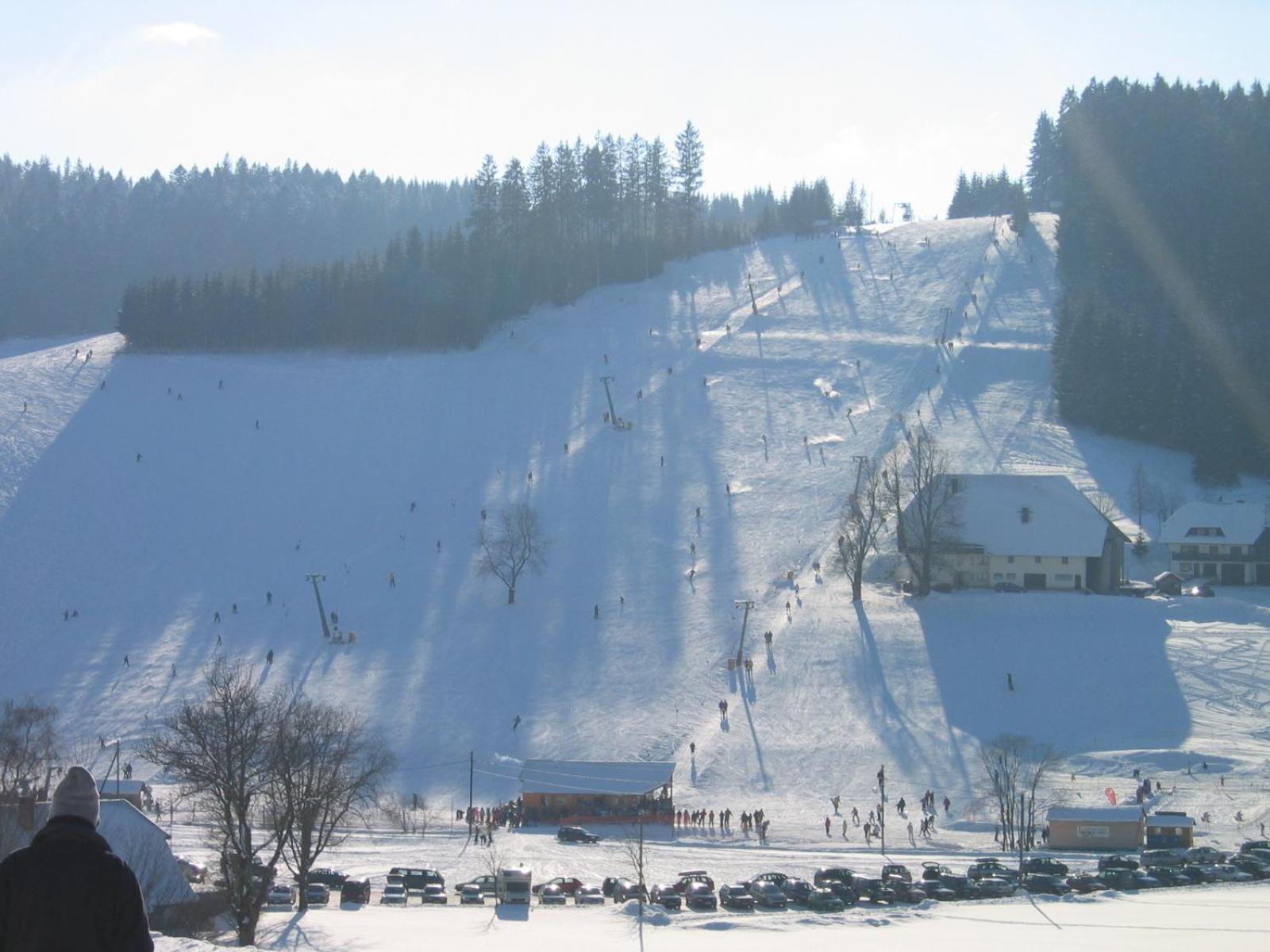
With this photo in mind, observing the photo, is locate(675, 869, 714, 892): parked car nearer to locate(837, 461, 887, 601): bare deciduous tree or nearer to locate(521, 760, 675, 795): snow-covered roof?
locate(521, 760, 675, 795): snow-covered roof

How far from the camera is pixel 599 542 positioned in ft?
172

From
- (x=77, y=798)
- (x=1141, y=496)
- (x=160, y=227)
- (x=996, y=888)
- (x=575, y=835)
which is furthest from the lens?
(x=160, y=227)

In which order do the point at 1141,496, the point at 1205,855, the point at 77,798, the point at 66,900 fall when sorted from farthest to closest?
the point at 1141,496
the point at 1205,855
the point at 77,798
the point at 66,900

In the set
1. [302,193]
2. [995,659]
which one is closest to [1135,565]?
[995,659]

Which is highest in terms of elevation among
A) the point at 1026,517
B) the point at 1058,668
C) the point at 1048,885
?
the point at 1026,517

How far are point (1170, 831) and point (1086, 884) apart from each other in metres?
5.61

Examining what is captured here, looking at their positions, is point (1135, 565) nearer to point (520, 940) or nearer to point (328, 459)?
point (328, 459)

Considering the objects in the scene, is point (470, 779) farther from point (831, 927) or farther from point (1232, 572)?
point (1232, 572)

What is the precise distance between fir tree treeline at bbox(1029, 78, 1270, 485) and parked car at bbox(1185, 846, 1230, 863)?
37.6 m

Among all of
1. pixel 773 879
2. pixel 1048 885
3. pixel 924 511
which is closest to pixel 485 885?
pixel 773 879

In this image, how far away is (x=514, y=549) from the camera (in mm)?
49375

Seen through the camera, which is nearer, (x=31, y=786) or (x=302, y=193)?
(x=31, y=786)

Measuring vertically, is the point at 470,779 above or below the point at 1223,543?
below

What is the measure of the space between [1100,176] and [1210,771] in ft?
189
